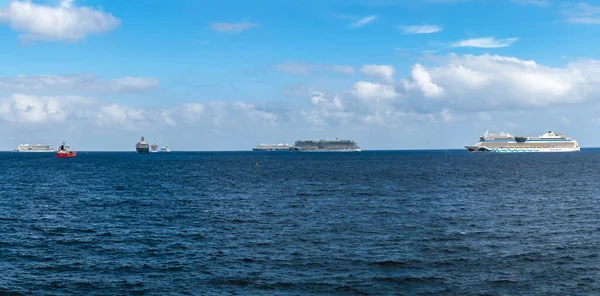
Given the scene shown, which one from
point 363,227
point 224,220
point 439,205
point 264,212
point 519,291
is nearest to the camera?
point 519,291

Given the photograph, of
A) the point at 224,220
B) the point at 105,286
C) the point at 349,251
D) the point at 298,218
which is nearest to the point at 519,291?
the point at 349,251

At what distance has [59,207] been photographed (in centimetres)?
6794

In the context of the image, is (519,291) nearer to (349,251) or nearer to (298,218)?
(349,251)

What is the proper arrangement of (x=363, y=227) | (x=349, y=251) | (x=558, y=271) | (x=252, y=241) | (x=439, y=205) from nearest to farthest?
(x=558, y=271), (x=349, y=251), (x=252, y=241), (x=363, y=227), (x=439, y=205)

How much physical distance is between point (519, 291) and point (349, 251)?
44.6ft

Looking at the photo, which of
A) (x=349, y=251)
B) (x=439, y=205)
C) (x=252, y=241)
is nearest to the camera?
(x=349, y=251)

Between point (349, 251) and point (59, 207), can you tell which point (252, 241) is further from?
point (59, 207)

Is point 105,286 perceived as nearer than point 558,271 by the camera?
Yes

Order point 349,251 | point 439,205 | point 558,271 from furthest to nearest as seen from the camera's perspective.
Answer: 1. point 439,205
2. point 349,251
3. point 558,271

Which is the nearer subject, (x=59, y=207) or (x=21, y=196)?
(x=59, y=207)

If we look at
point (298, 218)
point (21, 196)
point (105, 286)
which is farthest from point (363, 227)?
point (21, 196)

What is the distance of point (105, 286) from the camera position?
3188 centimetres

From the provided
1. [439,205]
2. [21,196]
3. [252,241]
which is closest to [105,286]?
[252,241]

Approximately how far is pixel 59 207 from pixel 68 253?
30812 mm
